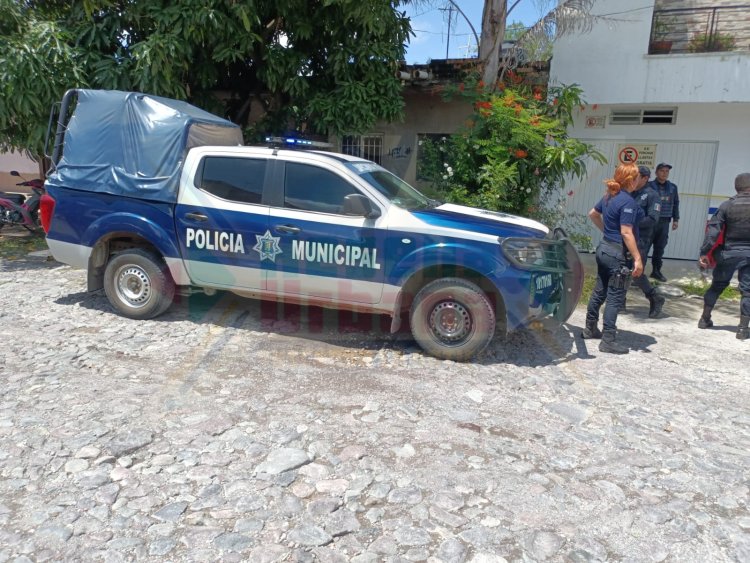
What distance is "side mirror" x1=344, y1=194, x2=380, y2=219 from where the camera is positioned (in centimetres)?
521

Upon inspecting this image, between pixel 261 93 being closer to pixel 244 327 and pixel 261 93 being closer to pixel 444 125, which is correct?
pixel 444 125

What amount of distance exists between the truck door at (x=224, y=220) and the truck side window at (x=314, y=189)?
26 cm

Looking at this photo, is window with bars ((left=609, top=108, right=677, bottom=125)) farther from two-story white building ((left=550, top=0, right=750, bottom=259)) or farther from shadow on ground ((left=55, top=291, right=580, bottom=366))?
shadow on ground ((left=55, top=291, right=580, bottom=366))

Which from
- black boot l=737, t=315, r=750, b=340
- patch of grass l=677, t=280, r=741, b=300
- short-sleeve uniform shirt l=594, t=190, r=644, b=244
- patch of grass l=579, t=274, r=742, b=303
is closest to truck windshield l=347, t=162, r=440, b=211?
short-sleeve uniform shirt l=594, t=190, r=644, b=244

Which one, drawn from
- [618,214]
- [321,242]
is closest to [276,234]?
[321,242]

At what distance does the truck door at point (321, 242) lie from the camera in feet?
17.6

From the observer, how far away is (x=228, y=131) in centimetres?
684

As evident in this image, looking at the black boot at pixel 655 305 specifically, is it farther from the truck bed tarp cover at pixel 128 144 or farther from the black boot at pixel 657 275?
the truck bed tarp cover at pixel 128 144

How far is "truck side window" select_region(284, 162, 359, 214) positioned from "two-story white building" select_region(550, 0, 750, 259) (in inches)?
262

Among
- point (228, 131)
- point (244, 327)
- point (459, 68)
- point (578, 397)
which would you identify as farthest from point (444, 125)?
point (578, 397)

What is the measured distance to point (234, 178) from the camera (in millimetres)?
5809

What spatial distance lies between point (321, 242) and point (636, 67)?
753cm

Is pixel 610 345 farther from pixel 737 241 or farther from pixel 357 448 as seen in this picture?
pixel 357 448

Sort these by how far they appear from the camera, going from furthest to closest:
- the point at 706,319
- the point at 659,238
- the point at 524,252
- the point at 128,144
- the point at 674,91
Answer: the point at 674,91
the point at 659,238
the point at 706,319
the point at 128,144
the point at 524,252
